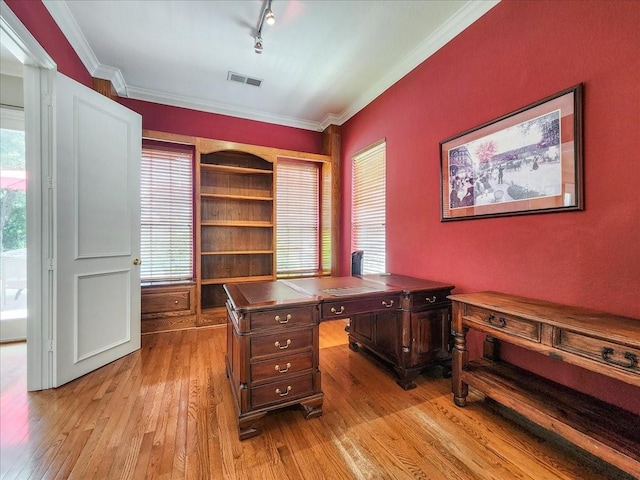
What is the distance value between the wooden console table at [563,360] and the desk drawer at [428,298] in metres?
0.30

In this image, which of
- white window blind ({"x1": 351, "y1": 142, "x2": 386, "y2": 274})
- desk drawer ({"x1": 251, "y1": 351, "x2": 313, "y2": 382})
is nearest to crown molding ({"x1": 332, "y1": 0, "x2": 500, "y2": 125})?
white window blind ({"x1": 351, "y1": 142, "x2": 386, "y2": 274})

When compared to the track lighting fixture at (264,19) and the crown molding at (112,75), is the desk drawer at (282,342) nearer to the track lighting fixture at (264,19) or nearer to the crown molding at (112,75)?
the track lighting fixture at (264,19)

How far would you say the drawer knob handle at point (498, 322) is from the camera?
5.20ft

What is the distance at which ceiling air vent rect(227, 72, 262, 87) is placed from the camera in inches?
121

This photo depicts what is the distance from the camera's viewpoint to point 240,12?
7.23 feet

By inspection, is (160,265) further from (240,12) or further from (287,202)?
(240,12)

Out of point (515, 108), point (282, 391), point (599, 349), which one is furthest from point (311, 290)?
point (515, 108)

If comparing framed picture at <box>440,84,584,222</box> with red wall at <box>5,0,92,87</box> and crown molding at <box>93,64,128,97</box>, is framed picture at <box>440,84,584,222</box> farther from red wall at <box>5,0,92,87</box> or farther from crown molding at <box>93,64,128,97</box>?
crown molding at <box>93,64,128,97</box>

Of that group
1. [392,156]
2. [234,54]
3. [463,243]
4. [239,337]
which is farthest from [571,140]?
[234,54]

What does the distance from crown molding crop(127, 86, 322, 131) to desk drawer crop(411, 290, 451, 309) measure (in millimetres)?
3286

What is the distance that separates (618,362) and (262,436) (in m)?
1.80

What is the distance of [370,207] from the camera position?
3.56m

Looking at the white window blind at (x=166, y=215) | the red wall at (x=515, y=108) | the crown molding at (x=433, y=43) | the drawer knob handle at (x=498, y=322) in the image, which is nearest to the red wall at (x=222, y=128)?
the white window blind at (x=166, y=215)

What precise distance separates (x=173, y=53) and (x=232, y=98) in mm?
931
